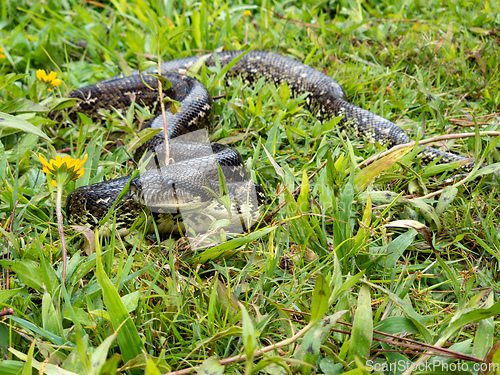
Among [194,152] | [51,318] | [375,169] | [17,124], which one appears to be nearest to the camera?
[51,318]

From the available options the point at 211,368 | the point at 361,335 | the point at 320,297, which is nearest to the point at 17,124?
the point at 211,368

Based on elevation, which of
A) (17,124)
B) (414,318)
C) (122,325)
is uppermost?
(17,124)

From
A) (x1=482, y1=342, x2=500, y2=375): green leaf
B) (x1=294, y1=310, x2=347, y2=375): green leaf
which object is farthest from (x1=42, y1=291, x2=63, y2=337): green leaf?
(x1=482, y1=342, x2=500, y2=375): green leaf

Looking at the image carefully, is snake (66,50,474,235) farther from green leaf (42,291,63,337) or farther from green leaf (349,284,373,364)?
green leaf (349,284,373,364)

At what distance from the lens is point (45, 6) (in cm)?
620

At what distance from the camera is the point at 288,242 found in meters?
2.68

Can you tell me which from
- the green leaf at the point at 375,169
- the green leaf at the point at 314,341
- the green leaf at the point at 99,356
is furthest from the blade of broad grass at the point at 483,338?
the green leaf at the point at 99,356

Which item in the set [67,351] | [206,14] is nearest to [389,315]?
[67,351]

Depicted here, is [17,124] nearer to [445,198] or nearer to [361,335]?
[361,335]

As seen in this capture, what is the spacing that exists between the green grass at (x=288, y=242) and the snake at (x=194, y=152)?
0.19 m

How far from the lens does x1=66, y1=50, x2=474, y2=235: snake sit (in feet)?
9.71

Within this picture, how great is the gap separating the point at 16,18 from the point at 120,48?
5.97 feet

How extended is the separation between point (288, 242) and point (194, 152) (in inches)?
61.9

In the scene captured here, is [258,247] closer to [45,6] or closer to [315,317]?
[315,317]
